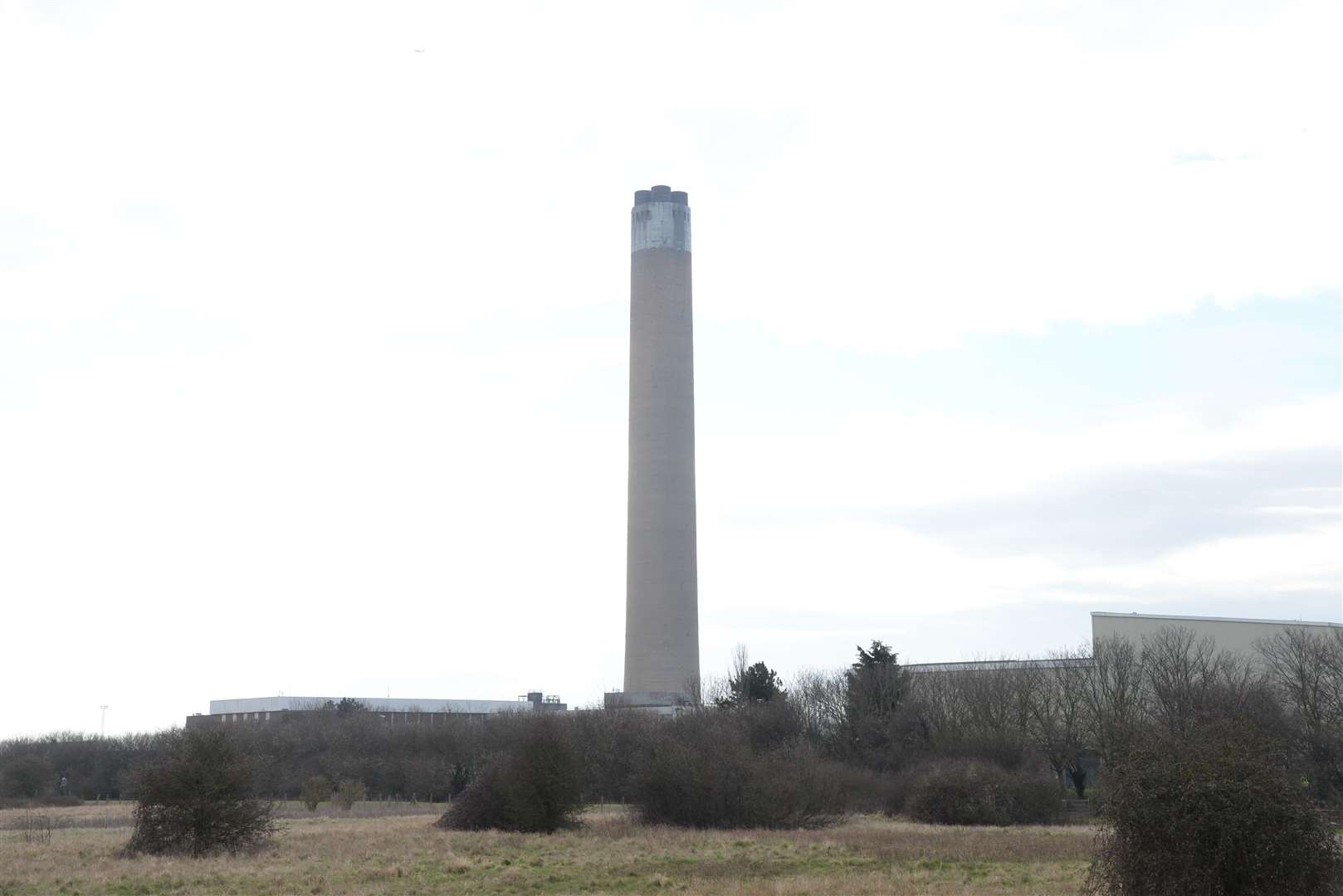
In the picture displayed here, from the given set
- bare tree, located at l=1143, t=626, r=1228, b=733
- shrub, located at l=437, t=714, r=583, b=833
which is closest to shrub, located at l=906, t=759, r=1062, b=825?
bare tree, located at l=1143, t=626, r=1228, b=733

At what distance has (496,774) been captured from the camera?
129ft

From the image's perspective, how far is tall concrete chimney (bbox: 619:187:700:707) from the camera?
88750 mm

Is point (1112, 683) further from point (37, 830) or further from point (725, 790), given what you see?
point (37, 830)

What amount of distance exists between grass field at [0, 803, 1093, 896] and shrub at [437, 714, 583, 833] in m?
1.42

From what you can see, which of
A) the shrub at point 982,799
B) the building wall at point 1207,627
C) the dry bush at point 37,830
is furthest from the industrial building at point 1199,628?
the dry bush at point 37,830

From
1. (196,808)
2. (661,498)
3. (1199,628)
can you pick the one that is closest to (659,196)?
(661,498)

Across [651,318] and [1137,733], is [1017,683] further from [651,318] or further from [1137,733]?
[1137,733]

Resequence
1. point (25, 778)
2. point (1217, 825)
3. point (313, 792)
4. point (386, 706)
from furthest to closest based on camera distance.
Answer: point (386, 706)
point (25, 778)
point (313, 792)
point (1217, 825)

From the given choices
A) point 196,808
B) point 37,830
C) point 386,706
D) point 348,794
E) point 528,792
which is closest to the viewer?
point 196,808

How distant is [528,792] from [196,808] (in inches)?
403

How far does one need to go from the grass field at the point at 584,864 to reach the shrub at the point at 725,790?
266cm

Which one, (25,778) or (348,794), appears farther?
(25,778)

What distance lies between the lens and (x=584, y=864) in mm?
26359

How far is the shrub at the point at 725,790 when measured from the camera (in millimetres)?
39531
